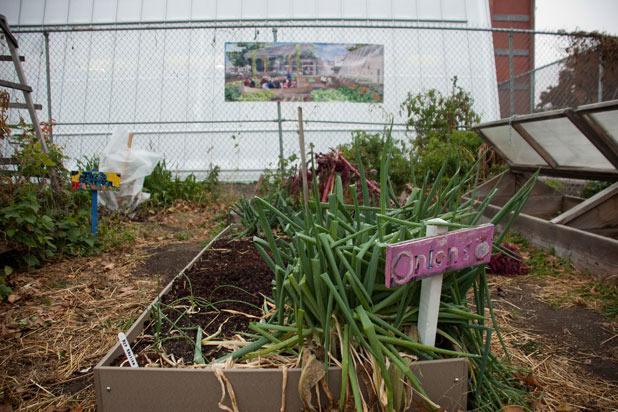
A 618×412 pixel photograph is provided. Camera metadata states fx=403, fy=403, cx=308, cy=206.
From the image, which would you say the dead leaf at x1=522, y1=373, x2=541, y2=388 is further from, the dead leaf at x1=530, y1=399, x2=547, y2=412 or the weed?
the weed

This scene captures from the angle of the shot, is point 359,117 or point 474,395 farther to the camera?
point 359,117

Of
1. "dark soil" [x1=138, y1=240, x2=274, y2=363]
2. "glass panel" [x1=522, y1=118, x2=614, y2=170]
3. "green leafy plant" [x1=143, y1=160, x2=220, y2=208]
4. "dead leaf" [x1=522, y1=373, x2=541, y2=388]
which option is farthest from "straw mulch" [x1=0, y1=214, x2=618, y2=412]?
"green leafy plant" [x1=143, y1=160, x2=220, y2=208]

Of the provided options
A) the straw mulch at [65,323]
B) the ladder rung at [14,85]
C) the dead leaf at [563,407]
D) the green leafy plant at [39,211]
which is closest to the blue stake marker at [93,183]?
the green leafy plant at [39,211]

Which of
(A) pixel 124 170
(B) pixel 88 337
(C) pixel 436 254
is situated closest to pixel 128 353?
(B) pixel 88 337

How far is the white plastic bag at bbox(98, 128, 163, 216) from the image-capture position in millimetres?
5113

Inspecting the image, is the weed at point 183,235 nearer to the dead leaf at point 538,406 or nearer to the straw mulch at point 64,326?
the straw mulch at point 64,326

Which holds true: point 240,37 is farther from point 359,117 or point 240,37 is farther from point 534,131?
point 534,131

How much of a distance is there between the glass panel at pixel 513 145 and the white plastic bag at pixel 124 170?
4283 mm

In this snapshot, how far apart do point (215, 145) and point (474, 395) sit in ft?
24.3

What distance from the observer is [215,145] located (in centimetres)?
805

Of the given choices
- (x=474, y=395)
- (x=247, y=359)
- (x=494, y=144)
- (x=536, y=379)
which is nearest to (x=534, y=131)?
(x=494, y=144)

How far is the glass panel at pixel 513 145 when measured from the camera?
4.29m

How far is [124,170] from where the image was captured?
5.18m

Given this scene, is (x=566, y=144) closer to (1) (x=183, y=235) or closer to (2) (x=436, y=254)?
(2) (x=436, y=254)
